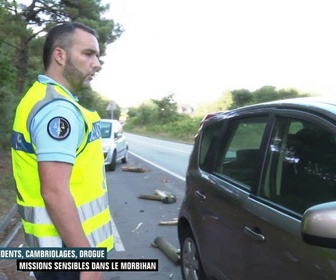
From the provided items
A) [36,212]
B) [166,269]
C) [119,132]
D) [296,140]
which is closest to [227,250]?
[296,140]

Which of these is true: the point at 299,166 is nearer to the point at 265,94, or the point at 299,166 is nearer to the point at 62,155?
the point at 62,155

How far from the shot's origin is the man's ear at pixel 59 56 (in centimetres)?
183

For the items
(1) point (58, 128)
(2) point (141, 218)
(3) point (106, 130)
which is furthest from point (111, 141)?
(1) point (58, 128)

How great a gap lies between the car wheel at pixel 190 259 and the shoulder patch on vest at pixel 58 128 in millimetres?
2399

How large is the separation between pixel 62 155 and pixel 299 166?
4.88 feet

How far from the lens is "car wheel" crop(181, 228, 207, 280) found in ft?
12.4

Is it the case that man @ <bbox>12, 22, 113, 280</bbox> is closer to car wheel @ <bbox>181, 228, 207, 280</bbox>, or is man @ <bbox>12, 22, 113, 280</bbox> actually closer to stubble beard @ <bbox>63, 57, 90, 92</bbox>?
stubble beard @ <bbox>63, 57, 90, 92</bbox>

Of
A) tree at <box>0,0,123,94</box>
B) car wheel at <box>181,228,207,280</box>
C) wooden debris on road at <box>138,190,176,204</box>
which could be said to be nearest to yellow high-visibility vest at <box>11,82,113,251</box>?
car wheel at <box>181,228,207,280</box>

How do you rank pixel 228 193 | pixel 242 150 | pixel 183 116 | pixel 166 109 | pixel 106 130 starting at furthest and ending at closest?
pixel 166 109 → pixel 183 116 → pixel 106 130 → pixel 242 150 → pixel 228 193

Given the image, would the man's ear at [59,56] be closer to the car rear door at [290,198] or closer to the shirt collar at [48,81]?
the shirt collar at [48,81]

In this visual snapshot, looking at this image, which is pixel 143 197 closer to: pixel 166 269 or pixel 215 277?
pixel 166 269

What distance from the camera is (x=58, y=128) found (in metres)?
1.64

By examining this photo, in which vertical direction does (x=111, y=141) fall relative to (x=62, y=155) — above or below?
below

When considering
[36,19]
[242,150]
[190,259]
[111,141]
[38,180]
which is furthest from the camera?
[36,19]
